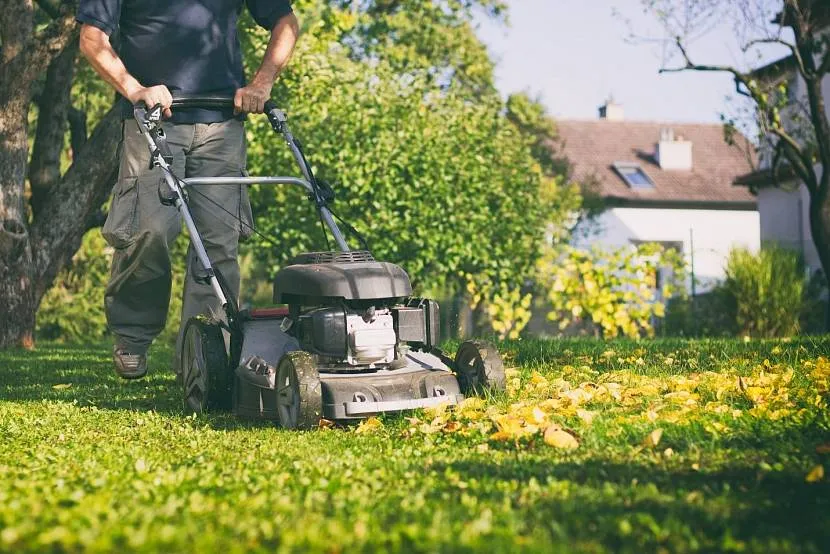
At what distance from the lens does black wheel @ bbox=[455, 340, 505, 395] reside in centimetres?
494

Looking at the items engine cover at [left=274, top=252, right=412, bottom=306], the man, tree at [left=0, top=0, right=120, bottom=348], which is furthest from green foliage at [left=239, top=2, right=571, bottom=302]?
engine cover at [left=274, top=252, right=412, bottom=306]

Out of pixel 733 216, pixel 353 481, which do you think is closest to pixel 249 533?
pixel 353 481

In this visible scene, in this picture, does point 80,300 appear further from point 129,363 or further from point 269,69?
point 269,69

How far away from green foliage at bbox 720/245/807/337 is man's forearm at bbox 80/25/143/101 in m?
12.7

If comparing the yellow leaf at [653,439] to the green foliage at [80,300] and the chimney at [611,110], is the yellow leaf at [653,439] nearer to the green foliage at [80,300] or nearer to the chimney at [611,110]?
the green foliage at [80,300]

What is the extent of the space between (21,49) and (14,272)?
2.17 meters

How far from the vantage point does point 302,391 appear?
4484 millimetres

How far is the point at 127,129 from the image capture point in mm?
5715

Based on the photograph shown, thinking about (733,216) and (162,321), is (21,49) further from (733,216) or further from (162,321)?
(733,216)

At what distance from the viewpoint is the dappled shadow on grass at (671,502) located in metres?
2.65

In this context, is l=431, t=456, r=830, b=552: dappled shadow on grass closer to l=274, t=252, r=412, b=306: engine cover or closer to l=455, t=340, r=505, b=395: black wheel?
l=274, t=252, r=412, b=306: engine cover

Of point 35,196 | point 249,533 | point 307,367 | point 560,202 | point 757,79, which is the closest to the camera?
point 249,533

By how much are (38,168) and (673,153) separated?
29615 mm

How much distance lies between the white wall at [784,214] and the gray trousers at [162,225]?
17116mm
